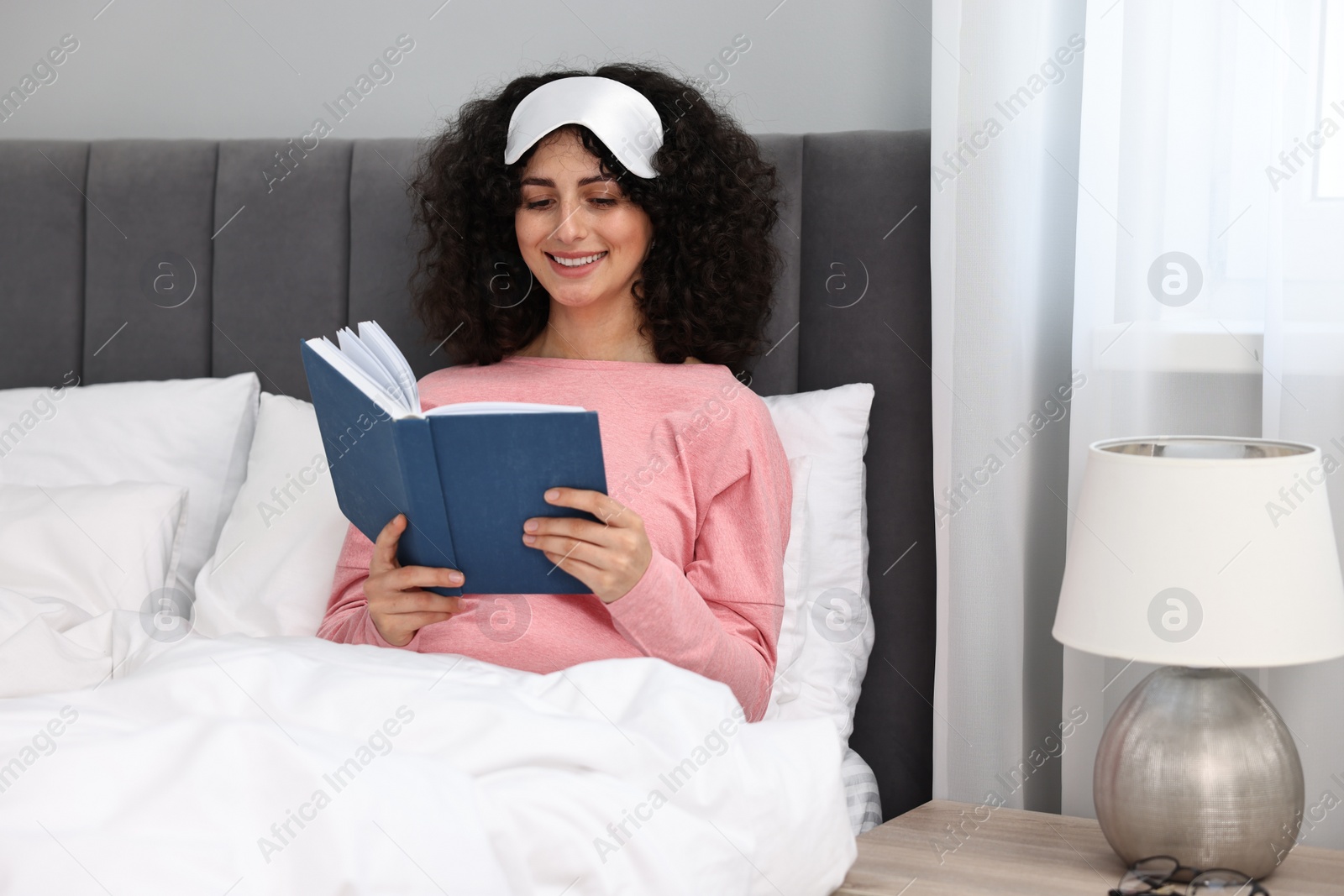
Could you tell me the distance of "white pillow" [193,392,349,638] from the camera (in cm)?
141

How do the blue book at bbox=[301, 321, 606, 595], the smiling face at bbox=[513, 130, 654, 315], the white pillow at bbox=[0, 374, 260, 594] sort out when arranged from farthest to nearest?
the white pillow at bbox=[0, 374, 260, 594] → the smiling face at bbox=[513, 130, 654, 315] → the blue book at bbox=[301, 321, 606, 595]

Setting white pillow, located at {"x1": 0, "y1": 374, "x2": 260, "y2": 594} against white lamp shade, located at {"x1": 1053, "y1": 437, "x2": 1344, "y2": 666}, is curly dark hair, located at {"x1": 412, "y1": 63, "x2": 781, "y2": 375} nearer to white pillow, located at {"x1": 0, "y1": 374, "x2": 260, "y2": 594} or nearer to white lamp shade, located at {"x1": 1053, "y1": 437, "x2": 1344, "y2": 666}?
white pillow, located at {"x1": 0, "y1": 374, "x2": 260, "y2": 594}

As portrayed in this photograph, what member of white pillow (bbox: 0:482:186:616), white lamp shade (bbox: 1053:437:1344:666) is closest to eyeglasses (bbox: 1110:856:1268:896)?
white lamp shade (bbox: 1053:437:1344:666)

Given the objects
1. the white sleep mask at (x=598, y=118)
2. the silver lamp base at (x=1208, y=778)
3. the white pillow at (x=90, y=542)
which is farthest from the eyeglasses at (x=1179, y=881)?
the white pillow at (x=90, y=542)

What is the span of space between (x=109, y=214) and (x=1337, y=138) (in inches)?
71.0

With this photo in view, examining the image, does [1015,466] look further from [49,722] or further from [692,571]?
[49,722]

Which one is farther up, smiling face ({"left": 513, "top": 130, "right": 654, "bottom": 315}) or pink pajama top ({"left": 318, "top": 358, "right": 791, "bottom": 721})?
smiling face ({"left": 513, "top": 130, "right": 654, "bottom": 315})

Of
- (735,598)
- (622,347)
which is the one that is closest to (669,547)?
(735,598)

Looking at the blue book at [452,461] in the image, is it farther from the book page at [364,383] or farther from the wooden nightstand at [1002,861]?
the wooden nightstand at [1002,861]

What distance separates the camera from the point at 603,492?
40.6 inches

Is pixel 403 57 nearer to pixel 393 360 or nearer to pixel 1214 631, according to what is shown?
pixel 393 360

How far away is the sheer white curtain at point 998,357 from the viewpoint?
4.39ft

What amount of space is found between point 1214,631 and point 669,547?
1.93 feet

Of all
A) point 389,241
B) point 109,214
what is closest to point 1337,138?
point 389,241
